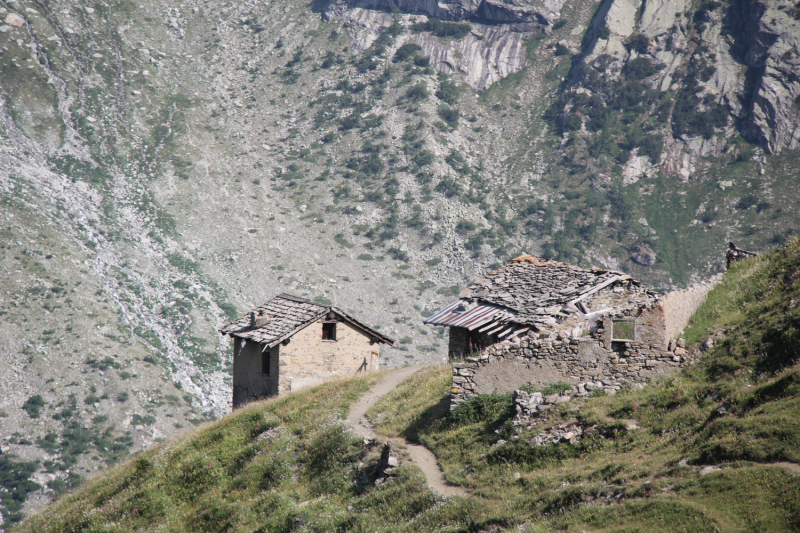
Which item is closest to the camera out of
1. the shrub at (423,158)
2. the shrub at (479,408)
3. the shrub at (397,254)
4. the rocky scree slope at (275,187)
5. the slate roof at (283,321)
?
the shrub at (479,408)

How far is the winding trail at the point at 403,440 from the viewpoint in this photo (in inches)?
682

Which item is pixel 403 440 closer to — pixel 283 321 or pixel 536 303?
pixel 536 303

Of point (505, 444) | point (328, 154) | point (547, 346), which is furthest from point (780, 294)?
point (328, 154)

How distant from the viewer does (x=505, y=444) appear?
58.4 feet

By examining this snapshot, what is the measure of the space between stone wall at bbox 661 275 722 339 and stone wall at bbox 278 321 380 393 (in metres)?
17.0

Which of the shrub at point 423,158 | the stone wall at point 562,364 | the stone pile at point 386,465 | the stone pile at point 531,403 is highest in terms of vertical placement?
the shrub at point 423,158

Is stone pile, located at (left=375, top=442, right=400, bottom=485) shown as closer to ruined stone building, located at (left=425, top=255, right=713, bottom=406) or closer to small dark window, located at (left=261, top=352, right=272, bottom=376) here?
ruined stone building, located at (left=425, top=255, right=713, bottom=406)

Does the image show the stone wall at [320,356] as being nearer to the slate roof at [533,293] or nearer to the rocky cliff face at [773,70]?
the slate roof at [533,293]

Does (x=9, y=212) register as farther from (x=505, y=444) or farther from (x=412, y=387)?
(x=505, y=444)

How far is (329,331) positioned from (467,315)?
9944mm

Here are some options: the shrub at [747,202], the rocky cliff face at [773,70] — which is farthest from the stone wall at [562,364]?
the rocky cliff face at [773,70]

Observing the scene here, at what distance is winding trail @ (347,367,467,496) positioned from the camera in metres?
17.3

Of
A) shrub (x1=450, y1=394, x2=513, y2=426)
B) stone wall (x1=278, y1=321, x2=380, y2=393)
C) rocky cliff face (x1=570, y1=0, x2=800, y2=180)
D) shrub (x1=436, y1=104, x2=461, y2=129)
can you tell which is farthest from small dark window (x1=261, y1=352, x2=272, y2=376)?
shrub (x1=436, y1=104, x2=461, y2=129)

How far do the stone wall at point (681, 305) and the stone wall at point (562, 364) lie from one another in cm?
166
